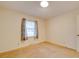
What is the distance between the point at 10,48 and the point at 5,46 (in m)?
0.31

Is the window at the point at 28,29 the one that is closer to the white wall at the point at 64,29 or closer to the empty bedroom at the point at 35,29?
the empty bedroom at the point at 35,29

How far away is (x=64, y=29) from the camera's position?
4.72m

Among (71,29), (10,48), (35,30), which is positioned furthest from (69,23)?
(10,48)

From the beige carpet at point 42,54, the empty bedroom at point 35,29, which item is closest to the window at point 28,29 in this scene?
the empty bedroom at point 35,29

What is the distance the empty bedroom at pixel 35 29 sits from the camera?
3266 millimetres

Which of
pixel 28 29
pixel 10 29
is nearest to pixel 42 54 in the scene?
pixel 10 29

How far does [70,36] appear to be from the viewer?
14.0ft

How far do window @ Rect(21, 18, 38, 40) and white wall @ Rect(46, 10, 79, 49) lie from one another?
1.29 m

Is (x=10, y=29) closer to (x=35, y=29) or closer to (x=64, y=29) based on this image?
(x=35, y=29)

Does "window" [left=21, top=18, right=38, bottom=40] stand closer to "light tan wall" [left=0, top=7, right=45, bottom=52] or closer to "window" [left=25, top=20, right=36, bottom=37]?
"window" [left=25, top=20, right=36, bottom=37]

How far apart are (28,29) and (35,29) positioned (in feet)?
2.01

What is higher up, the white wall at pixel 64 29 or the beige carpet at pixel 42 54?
the white wall at pixel 64 29

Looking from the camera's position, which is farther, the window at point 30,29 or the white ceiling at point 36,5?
the window at point 30,29

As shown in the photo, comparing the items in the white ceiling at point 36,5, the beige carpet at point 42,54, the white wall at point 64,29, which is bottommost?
the beige carpet at point 42,54
